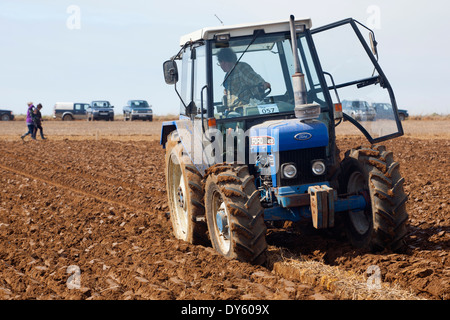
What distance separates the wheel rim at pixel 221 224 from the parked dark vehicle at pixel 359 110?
176cm

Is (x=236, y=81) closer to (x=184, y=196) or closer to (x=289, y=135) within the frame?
(x=289, y=135)

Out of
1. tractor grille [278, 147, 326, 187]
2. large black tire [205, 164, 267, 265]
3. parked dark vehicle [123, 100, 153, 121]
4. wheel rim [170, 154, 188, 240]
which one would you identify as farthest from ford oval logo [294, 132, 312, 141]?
parked dark vehicle [123, 100, 153, 121]

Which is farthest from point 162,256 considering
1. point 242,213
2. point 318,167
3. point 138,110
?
point 138,110

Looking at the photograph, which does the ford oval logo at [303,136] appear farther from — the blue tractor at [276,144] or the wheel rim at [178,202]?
the wheel rim at [178,202]

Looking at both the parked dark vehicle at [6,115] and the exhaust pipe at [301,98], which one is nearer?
the exhaust pipe at [301,98]

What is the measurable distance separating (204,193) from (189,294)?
6.07ft

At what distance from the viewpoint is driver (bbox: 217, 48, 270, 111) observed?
6625 mm

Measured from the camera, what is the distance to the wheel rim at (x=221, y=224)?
6.26 m

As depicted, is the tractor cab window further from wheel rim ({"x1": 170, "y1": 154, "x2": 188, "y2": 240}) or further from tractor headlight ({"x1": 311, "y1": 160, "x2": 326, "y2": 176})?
tractor headlight ({"x1": 311, "y1": 160, "x2": 326, "y2": 176})

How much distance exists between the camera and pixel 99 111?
141 ft

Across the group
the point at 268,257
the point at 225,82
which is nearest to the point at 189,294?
the point at 268,257

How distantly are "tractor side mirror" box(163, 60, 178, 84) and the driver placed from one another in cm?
52

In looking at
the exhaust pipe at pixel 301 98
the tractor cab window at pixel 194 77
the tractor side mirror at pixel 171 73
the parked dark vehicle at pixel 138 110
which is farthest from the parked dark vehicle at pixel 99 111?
the exhaust pipe at pixel 301 98
